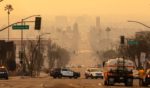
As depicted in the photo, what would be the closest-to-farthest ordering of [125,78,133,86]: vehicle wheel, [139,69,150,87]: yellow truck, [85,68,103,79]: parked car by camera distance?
[139,69,150,87]: yellow truck, [125,78,133,86]: vehicle wheel, [85,68,103,79]: parked car

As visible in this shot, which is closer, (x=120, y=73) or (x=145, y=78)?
(x=145, y=78)

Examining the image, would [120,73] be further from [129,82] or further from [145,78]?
[145,78]

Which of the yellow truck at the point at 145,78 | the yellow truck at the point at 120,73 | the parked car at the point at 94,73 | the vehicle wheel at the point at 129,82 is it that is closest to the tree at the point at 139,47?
the parked car at the point at 94,73

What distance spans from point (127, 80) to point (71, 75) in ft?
120

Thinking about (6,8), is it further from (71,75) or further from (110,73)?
(110,73)

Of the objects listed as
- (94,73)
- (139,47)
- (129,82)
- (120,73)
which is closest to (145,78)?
(129,82)

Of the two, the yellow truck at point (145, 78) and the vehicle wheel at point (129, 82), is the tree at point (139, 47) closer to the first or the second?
the yellow truck at point (145, 78)

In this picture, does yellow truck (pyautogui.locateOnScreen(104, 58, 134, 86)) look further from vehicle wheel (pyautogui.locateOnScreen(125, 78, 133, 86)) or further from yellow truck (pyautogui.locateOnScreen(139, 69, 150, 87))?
yellow truck (pyautogui.locateOnScreen(139, 69, 150, 87))

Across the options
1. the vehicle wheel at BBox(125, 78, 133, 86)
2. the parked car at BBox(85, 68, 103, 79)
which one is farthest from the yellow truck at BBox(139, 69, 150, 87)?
the parked car at BBox(85, 68, 103, 79)

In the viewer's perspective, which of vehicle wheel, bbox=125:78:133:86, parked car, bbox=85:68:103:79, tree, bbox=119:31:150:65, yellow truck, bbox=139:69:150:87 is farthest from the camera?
tree, bbox=119:31:150:65

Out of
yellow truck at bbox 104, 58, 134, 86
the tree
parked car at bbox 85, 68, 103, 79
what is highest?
the tree

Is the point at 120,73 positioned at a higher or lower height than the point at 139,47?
lower

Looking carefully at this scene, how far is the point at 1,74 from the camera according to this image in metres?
83.2

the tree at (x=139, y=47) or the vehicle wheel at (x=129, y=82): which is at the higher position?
the tree at (x=139, y=47)
